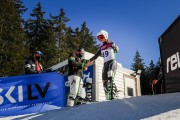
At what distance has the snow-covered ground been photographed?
513 centimetres

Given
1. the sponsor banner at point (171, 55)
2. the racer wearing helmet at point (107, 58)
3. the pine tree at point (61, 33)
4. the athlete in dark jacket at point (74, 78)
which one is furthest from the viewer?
the pine tree at point (61, 33)

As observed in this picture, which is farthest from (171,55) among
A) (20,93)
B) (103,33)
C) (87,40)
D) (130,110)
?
(87,40)

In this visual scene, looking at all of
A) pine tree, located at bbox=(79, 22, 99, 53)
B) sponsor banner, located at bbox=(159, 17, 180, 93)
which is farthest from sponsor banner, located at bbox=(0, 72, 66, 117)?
pine tree, located at bbox=(79, 22, 99, 53)

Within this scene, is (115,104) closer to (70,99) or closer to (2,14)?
(70,99)

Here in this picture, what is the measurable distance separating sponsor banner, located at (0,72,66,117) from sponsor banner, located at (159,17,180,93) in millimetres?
3398

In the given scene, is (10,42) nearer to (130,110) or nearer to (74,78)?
(74,78)

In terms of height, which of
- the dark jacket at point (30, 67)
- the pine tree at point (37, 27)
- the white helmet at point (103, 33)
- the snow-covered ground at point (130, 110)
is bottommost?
the snow-covered ground at point (130, 110)

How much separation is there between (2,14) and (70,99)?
83.5 feet

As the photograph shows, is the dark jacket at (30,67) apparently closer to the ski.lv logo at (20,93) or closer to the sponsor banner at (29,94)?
the sponsor banner at (29,94)

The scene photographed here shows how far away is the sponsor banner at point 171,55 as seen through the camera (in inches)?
304

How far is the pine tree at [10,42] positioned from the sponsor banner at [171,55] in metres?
23.8

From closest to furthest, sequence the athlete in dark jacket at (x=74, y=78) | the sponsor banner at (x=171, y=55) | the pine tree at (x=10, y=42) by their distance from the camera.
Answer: the sponsor banner at (x=171, y=55), the athlete in dark jacket at (x=74, y=78), the pine tree at (x=10, y=42)

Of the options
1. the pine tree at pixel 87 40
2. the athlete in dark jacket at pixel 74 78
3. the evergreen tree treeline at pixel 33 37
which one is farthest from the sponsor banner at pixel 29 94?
the pine tree at pixel 87 40

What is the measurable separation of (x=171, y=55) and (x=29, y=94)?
173 inches
